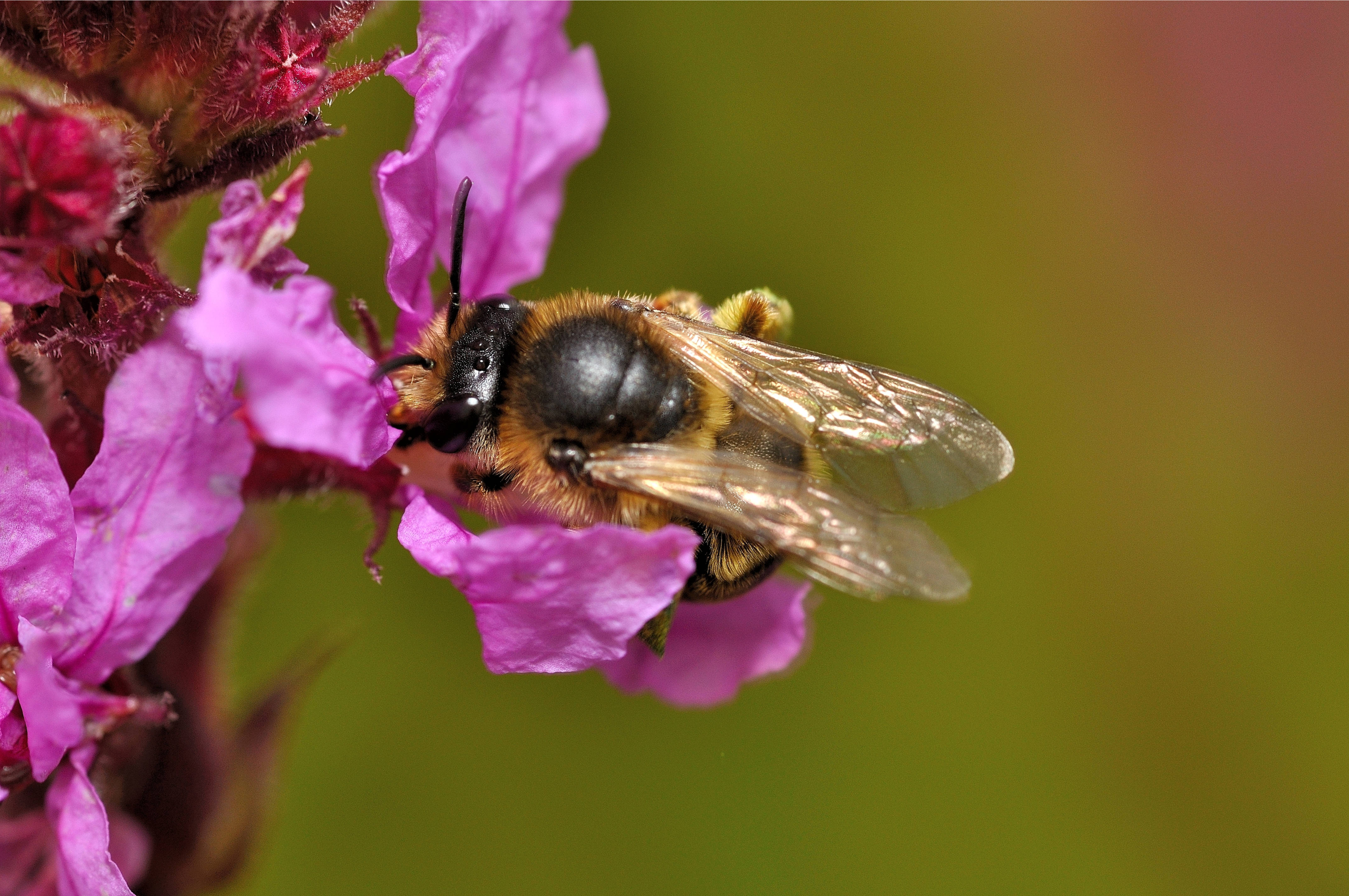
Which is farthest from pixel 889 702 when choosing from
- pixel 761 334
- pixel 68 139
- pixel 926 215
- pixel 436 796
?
pixel 68 139

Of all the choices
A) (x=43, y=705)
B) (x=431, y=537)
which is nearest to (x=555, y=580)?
(x=431, y=537)

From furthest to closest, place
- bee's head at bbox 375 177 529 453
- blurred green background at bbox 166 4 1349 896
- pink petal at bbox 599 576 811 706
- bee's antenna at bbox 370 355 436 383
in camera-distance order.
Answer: blurred green background at bbox 166 4 1349 896
pink petal at bbox 599 576 811 706
bee's head at bbox 375 177 529 453
bee's antenna at bbox 370 355 436 383

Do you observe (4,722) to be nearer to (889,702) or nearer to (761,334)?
(761,334)

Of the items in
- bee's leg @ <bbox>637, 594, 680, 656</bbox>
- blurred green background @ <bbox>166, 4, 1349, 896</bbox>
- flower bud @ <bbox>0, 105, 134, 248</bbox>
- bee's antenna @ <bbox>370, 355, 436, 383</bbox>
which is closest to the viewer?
flower bud @ <bbox>0, 105, 134, 248</bbox>

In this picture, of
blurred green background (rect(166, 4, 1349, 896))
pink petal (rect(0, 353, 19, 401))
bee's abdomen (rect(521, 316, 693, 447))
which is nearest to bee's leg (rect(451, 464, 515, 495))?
bee's abdomen (rect(521, 316, 693, 447))

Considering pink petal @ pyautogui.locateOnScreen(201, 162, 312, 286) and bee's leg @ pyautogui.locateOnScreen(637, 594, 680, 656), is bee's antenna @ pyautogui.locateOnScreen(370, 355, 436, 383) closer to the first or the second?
pink petal @ pyautogui.locateOnScreen(201, 162, 312, 286)

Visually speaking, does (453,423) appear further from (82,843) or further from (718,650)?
→ (718,650)

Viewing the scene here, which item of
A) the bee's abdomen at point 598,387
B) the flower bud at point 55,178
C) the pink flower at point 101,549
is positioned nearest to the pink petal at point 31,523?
the pink flower at point 101,549
